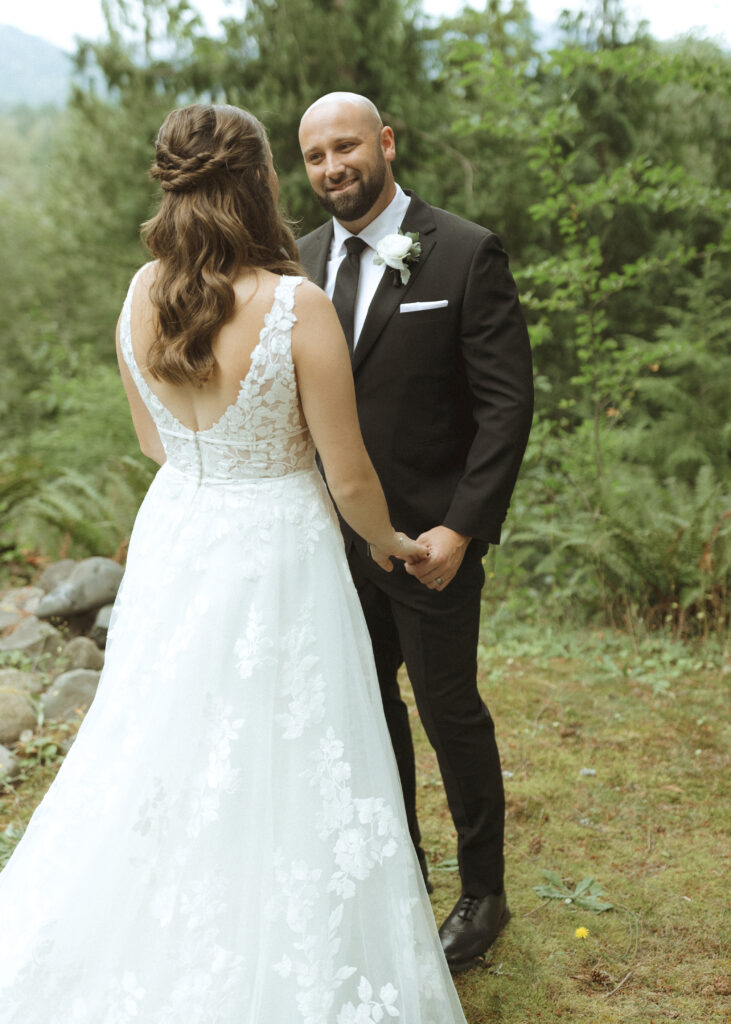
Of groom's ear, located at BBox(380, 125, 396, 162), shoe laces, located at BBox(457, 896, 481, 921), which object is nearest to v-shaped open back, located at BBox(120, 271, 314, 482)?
groom's ear, located at BBox(380, 125, 396, 162)

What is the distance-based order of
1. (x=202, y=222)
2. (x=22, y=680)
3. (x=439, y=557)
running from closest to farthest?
(x=202, y=222) < (x=439, y=557) < (x=22, y=680)

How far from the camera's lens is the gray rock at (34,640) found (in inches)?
195

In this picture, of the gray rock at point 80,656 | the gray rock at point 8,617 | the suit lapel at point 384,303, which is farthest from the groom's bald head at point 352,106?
the gray rock at point 8,617

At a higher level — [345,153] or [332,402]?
[345,153]

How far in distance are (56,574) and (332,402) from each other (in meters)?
4.53

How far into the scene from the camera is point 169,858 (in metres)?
1.95

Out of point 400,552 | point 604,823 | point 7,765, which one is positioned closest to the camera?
point 400,552

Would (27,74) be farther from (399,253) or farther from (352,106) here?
(399,253)

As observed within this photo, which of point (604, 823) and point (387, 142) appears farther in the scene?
point (604, 823)

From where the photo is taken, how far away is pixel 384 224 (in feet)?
8.48

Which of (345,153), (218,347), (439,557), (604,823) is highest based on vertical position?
(345,153)

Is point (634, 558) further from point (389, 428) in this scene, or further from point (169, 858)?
point (169, 858)

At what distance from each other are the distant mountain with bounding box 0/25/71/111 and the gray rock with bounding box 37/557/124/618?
1545 inches

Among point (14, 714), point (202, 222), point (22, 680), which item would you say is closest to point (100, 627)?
point (22, 680)
